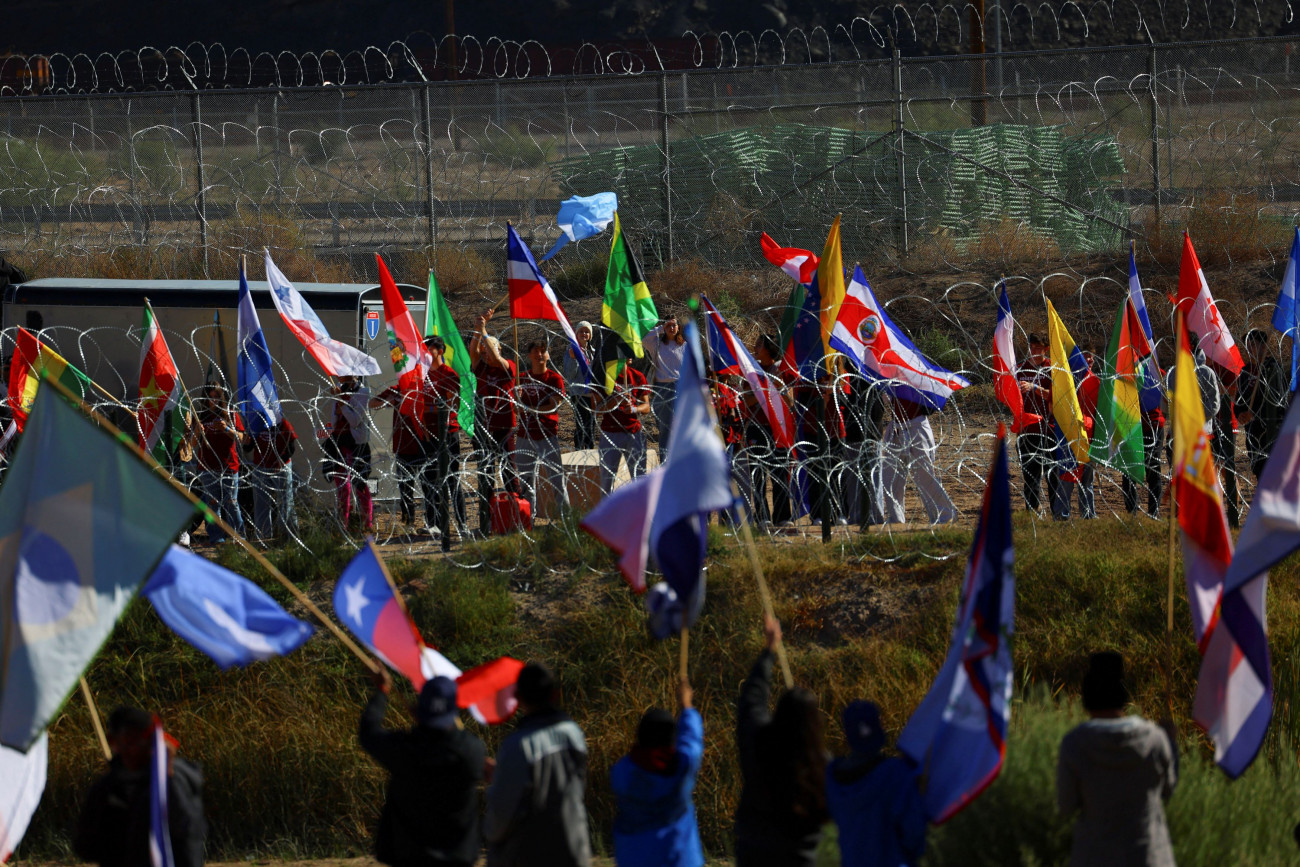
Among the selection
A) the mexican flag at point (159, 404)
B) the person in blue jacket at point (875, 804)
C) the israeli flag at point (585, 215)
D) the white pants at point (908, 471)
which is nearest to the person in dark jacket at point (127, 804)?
the person in blue jacket at point (875, 804)

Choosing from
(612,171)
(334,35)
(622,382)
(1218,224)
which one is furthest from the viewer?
(334,35)

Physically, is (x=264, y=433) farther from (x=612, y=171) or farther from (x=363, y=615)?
(x=612, y=171)

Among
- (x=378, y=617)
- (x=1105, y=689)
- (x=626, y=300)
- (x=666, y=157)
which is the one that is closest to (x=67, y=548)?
(x=378, y=617)

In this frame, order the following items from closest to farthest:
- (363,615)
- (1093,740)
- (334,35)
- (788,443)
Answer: (1093,740) < (363,615) < (788,443) < (334,35)

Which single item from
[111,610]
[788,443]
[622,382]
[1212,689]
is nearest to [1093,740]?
[1212,689]

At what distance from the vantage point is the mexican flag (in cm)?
930

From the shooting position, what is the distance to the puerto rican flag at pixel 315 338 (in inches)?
374

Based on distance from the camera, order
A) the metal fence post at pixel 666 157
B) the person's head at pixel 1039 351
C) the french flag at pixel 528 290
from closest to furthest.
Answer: the person's head at pixel 1039 351, the french flag at pixel 528 290, the metal fence post at pixel 666 157

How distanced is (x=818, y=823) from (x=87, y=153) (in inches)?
579

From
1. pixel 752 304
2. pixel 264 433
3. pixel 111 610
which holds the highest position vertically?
pixel 111 610

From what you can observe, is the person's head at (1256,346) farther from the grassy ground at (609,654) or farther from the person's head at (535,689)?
the person's head at (535,689)

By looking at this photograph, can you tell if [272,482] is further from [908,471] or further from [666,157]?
[666,157]

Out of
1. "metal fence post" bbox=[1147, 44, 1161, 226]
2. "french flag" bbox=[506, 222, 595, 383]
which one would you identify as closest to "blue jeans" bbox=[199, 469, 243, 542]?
"french flag" bbox=[506, 222, 595, 383]

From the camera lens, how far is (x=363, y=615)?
223 inches
